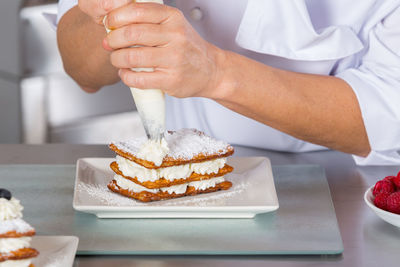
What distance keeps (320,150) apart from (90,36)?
0.61 m

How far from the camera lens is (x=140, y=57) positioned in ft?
3.49

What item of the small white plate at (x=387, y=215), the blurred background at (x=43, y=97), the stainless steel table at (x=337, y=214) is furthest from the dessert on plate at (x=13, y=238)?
the blurred background at (x=43, y=97)

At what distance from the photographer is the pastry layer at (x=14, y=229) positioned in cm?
81

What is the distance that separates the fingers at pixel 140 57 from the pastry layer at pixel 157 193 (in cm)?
24

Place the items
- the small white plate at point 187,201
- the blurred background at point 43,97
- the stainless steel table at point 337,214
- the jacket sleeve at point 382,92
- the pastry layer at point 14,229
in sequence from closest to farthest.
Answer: the pastry layer at point 14,229, the stainless steel table at point 337,214, the small white plate at point 187,201, the jacket sleeve at point 382,92, the blurred background at point 43,97

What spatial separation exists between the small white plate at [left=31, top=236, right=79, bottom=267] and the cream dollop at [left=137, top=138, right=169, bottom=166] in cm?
25

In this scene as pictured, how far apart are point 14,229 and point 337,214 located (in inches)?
24.5

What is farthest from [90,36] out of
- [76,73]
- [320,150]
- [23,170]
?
[320,150]

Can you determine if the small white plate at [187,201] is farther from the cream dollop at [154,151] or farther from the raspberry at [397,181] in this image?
the raspberry at [397,181]

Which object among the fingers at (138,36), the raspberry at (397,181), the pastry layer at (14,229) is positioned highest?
the fingers at (138,36)

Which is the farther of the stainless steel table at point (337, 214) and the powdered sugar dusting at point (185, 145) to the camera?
the powdered sugar dusting at point (185, 145)

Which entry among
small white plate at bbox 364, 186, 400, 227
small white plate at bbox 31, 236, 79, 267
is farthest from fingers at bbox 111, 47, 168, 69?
small white plate at bbox 364, 186, 400, 227

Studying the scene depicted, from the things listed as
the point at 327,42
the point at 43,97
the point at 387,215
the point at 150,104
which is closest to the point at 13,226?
the point at 150,104

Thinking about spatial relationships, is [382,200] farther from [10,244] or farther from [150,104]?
[10,244]
